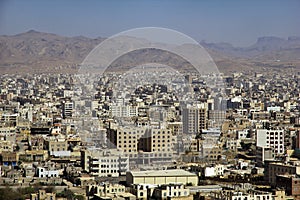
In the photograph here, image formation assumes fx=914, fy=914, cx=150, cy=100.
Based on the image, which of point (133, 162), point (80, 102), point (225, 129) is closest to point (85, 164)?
point (133, 162)

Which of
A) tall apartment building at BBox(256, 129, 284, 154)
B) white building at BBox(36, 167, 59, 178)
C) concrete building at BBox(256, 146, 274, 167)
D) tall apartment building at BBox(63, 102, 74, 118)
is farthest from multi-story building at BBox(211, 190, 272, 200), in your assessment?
tall apartment building at BBox(63, 102, 74, 118)

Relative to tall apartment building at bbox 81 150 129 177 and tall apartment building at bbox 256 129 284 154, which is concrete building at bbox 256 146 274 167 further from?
tall apartment building at bbox 81 150 129 177

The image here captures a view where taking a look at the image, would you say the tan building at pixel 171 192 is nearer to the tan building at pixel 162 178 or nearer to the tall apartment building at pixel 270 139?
the tan building at pixel 162 178

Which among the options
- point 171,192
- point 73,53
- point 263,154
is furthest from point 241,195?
point 73,53

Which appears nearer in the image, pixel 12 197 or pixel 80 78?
pixel 12 197

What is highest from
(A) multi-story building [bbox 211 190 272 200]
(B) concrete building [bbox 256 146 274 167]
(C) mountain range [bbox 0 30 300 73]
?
(C) mountain range [bbox 0 30 300 73]

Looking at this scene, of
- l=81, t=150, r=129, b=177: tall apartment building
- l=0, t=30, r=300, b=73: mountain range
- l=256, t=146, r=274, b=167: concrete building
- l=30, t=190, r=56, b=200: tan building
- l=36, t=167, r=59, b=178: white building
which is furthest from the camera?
l=0, t=30, r=300, b=73: mountain range

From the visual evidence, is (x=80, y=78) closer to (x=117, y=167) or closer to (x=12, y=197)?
(x=117, y=167)

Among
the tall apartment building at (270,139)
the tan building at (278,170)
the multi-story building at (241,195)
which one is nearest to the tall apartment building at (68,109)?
the tall apartment building at (270,139)
